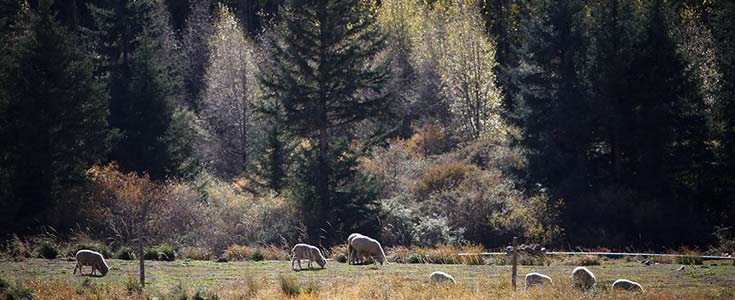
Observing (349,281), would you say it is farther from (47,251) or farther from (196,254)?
(47,251)

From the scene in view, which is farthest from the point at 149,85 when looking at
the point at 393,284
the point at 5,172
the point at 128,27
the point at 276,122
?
the point at 393,284

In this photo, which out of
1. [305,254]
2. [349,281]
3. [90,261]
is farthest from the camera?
[305,254]

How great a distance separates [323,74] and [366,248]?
56.4 feet

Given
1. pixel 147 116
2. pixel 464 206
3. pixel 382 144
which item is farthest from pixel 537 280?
pixel 147 116

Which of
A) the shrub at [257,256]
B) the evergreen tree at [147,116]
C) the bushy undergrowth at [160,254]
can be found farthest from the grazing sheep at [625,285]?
the evergreen tree at [147,116]

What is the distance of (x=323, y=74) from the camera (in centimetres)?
4759

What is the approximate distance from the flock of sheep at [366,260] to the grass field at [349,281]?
1.09 feet

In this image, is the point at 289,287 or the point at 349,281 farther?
the point at 349,281

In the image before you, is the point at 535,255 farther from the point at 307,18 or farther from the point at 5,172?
the point at 5,172

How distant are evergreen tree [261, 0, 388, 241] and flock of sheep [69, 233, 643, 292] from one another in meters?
14.5

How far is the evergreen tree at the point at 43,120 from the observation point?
142ft

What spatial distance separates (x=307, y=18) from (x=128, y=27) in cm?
1624

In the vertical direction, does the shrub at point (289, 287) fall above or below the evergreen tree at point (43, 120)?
below

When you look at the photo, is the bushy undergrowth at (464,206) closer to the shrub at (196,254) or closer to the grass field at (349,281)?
the shrub at (196,254)
